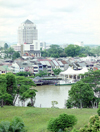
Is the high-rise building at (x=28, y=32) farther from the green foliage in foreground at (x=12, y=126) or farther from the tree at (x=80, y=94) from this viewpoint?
the green foliage in foreground at (x=12, y=126)

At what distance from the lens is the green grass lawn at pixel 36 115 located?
970cm

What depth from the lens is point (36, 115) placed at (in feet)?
36.6

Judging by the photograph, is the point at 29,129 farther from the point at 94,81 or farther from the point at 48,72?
the point at 48,72

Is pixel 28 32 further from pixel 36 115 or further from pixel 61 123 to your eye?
pixel 61 123

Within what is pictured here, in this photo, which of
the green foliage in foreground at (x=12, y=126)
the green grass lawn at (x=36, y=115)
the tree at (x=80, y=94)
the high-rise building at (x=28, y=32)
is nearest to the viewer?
the green foliage in foreground at (x=12, y=126)

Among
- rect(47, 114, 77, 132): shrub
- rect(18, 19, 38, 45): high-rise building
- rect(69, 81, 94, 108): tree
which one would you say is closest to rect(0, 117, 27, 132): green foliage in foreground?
rect(47, 114, 77, 132): shrub

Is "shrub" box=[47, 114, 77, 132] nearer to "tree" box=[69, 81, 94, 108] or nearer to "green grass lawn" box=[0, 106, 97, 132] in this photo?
"green grass lawn" box=[0, 106, 97, 132]

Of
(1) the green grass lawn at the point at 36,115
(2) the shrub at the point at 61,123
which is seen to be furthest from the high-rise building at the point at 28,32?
(2) the shrub at the point at 61,123

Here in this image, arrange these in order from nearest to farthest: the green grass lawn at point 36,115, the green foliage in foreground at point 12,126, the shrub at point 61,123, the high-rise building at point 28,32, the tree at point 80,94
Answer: the green foliage in foreground at point 12,126, the shrub at point 61,123, the green grass lawn at point 36,115, the tree at point 80,94, the high-rise building at point 28,32

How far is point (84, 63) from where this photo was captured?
39.2m

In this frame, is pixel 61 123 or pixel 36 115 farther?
pixel 36 115

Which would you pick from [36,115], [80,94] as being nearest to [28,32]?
[80,94]

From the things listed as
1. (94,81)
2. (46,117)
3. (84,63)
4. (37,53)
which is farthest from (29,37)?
(46,117)

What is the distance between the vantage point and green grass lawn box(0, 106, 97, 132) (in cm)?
970
